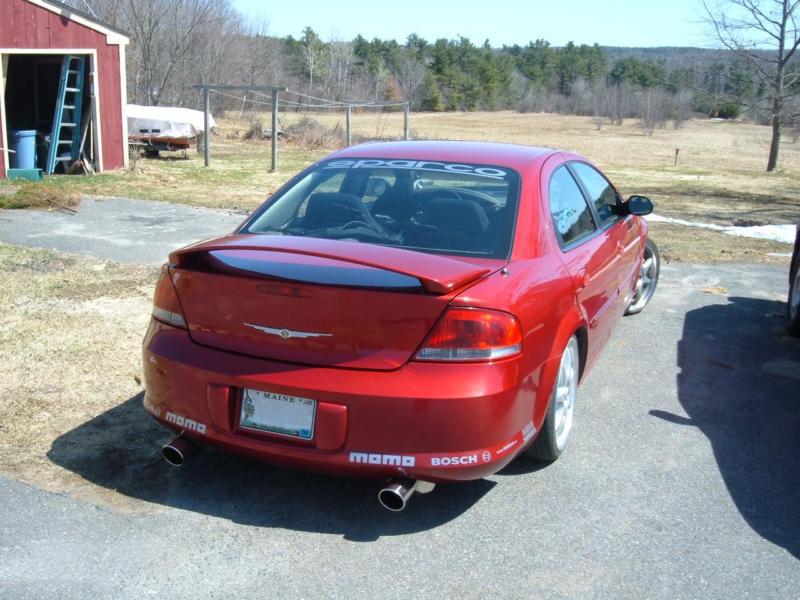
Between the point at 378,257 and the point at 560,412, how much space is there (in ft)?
4.41

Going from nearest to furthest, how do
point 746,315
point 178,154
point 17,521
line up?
point 17,521 < point 746,315 < point 178,154

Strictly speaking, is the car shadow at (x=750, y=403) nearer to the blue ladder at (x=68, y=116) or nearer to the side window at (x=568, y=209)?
the side window at (x=568, y=209)

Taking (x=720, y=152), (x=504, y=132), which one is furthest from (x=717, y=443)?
(x=504, y=132)

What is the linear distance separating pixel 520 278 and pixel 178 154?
2253 centimetres

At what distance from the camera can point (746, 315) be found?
24.5 ft

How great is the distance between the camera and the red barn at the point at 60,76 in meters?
15.4

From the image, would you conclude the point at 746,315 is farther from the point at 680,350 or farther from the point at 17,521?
the point at 17,521

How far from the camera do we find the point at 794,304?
6824mm

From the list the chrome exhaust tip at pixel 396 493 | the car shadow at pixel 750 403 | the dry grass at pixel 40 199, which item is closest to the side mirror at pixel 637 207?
the car shadow at pixel 750 403

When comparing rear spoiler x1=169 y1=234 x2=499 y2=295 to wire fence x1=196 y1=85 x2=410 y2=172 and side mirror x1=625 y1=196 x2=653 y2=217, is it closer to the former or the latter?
side mirror x1=625 y1=196 x2=653 y2=217

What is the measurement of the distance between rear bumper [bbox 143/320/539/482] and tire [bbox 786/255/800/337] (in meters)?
4.12

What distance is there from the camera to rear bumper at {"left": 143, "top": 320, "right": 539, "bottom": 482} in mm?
3230

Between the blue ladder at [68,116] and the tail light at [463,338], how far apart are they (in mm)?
15442

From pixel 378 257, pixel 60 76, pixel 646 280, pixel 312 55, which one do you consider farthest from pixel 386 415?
pixel 312 55
